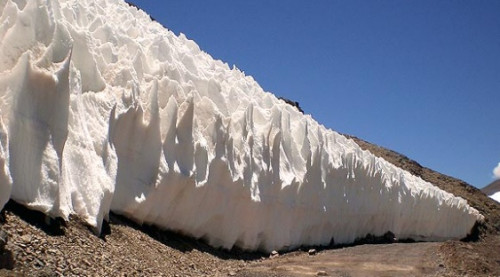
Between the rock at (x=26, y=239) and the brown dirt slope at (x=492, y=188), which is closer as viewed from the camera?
the rock at (x=26, y=239)

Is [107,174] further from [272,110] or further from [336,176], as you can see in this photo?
[336,176]

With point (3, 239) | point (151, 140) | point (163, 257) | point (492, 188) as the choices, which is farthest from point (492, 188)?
point (3, 239)

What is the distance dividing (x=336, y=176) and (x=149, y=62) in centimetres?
844

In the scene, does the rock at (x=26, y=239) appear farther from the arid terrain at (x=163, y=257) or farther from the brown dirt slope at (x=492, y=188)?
the brown dirt slope at (x=492, y=188)

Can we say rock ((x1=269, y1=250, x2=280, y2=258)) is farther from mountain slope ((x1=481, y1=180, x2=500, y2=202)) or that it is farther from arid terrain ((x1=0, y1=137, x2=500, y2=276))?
mountain slope ((x1=481, y1=180, x2=500, y2=202))

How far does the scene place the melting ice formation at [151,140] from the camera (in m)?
7.35

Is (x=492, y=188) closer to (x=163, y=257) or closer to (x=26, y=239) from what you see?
(x=163, y=257)

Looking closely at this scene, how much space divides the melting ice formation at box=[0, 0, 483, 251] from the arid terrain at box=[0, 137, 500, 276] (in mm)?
292

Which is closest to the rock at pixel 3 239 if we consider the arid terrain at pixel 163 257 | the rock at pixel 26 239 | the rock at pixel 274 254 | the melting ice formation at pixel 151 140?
the arid terrain at pixel 163 257

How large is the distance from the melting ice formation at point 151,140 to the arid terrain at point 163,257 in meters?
0.29

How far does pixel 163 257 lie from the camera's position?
9.21 meters

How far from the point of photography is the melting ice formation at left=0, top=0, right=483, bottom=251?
735 centimetres

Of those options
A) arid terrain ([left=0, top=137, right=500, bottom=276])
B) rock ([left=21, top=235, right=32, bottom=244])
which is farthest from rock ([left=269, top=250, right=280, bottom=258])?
rock ([left=21, top=235, right=32, bottom=244])

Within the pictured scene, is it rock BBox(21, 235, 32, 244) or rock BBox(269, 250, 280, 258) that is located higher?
rock BBox(269, 250, 280, 258)
